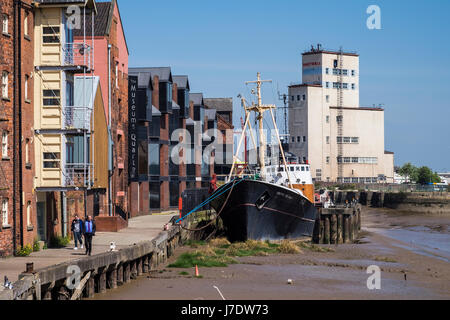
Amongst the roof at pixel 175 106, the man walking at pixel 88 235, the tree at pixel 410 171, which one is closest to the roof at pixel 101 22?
the man walking at pixel 88 235

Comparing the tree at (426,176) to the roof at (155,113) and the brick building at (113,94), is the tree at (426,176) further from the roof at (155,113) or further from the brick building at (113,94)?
the brick building at (113,94)

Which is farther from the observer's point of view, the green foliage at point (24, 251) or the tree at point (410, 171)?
the tree at point (410, 171)

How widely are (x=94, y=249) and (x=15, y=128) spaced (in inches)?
260

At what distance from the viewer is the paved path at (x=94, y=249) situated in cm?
2747

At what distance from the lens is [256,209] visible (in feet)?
151

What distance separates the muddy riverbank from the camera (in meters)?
28.5

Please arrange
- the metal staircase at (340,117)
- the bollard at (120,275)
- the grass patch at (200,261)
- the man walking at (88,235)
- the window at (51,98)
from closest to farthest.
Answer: the bollard at (120,275) → the man walking at (88,235) → the window at (51,98) → the grass patch at (200,261) → the metal staircase at (340,117)

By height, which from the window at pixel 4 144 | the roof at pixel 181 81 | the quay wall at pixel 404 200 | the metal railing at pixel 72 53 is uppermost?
the roof at pixel 181 81

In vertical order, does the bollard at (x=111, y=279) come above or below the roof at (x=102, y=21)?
below

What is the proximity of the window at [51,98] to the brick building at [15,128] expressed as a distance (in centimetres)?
141

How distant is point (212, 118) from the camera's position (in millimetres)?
98000

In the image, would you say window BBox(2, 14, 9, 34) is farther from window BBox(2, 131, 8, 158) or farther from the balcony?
the balcony

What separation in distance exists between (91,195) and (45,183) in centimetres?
1071
